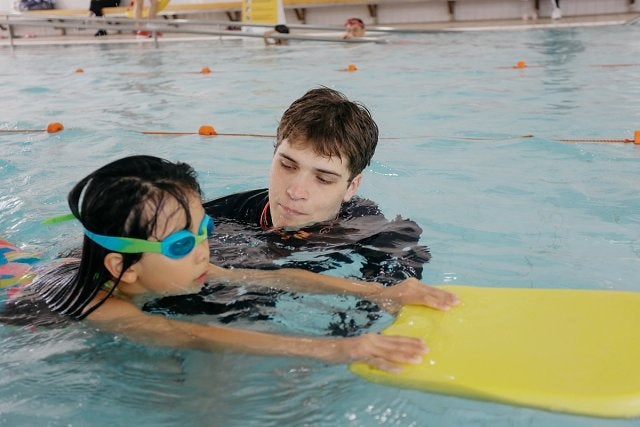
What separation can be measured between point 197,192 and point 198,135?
12.2 feet

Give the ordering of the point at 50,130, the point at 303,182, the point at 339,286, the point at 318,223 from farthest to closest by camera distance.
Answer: the point at 50,130 < the point at 318,223 < the point at 303,182 < the point at 339,286

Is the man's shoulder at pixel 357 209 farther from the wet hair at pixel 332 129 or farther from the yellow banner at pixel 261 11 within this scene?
the yellow banner at pixel 261 11

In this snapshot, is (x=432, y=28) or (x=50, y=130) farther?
(x=432, y=28)

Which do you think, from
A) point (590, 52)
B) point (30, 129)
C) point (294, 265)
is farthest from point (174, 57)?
point (294, 265)

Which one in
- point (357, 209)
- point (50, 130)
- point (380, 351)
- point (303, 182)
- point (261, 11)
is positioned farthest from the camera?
point (261, 11)

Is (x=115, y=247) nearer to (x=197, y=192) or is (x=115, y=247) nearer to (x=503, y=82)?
(x=197, y=192)

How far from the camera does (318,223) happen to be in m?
2.61

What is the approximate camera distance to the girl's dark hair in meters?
1.85

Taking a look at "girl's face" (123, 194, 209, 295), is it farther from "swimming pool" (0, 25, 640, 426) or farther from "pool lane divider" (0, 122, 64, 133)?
"pool lane divider" (0, 122, 64, 133)

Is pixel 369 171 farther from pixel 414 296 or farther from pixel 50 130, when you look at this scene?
pixel 50 130

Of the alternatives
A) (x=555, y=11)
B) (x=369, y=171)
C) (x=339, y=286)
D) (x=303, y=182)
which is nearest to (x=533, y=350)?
(x=339, y=286)

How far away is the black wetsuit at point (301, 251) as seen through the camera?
2254 mm

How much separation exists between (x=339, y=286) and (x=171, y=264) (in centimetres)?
56

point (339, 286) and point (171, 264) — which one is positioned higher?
point (171, 264)
